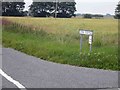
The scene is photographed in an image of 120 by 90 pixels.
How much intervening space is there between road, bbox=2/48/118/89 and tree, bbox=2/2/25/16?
2084 inches

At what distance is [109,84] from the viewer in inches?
342

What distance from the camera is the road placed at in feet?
27.8

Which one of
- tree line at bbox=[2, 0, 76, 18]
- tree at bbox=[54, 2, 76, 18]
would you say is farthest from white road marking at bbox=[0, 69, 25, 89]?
tree at bbox=[54, 2, 76, 18]

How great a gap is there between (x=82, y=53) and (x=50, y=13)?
233 feet

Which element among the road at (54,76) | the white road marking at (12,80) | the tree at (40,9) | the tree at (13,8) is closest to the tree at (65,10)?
the tree at (40,9)

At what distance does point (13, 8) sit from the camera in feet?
230

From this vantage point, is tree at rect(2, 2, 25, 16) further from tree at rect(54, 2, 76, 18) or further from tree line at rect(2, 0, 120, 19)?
tree at rect(54, 2, 76, 18)

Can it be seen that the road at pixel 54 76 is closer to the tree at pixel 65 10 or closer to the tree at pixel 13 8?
the tree at pixel 13 8

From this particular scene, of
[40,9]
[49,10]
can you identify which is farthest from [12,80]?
[49,10]

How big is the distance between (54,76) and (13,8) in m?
61.7

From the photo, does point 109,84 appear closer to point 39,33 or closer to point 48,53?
point 48,53

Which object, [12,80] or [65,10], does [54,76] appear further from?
[65,10]

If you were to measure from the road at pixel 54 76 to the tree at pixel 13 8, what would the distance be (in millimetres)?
52946

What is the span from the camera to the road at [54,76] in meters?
8.48
